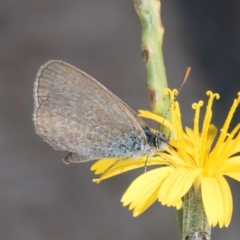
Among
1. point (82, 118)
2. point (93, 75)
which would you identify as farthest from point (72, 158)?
point (93, 75)

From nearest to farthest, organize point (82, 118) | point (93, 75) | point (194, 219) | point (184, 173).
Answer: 1. point (194, 219)
2. point (184, 173)
3. point (82, 118)
4. point (93, 75)

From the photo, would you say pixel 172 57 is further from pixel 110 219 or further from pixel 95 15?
pixel 110 219

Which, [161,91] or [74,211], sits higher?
[161,91]

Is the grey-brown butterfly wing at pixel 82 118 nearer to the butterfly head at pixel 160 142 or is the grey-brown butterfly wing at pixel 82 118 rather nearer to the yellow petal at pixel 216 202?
the butterfly head at pixel 160 142

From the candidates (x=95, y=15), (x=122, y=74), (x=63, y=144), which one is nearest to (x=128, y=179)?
(x=122, y=74)

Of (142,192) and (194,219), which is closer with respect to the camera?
(194,219)

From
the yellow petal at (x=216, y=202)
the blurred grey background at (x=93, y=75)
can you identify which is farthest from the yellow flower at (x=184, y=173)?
the blurred grey background at (x=93, y=75)

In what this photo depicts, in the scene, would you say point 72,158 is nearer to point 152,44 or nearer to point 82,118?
point 82,118
